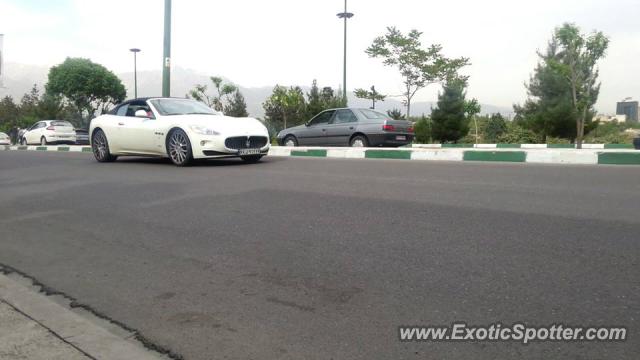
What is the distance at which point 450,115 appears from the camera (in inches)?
1030

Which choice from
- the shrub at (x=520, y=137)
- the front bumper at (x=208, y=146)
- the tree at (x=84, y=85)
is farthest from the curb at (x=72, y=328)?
the tree at (x=84, y=85)

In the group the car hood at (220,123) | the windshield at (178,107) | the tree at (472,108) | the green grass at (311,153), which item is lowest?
the green grass at (311,153)

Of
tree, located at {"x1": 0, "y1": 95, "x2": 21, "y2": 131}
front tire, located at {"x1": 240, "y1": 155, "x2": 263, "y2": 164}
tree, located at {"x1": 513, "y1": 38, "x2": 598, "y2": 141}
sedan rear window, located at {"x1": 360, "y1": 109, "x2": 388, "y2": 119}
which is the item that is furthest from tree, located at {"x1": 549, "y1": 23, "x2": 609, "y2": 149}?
tree, located at {"x1": 0, "y1": 95, "x2": 21, "y2": 131}

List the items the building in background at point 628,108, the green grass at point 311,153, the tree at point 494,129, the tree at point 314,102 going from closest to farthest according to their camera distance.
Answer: the green grass at point 311,153 < the tree at point 494,129 < the tree at point 314,102 < the building in background at point 628,108

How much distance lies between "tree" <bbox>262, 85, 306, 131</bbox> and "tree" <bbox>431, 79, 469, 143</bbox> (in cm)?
1206

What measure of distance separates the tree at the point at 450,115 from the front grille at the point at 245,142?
17.7 meters

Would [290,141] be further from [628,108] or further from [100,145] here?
[628,108]

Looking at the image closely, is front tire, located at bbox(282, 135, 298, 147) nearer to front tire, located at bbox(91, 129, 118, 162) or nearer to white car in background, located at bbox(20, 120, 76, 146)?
front tire, located at bbox(91, 129, 118, 162)

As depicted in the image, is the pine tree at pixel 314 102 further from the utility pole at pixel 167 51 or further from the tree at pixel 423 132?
the utility pole at pixel 167 51

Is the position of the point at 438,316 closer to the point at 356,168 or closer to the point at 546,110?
the point at 356,168

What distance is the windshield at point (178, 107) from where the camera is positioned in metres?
10.5

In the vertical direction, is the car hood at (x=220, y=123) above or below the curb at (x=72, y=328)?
above

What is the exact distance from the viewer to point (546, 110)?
95.1 ft

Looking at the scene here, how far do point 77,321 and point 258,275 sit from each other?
1058 millimetres
